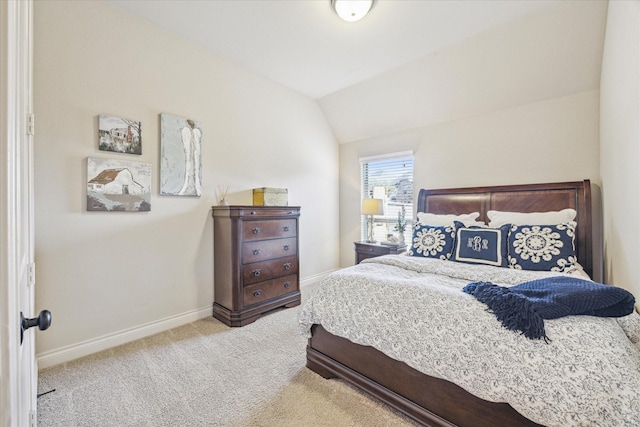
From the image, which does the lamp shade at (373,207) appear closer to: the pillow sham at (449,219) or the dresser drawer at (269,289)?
the pillow sham at (449,219)


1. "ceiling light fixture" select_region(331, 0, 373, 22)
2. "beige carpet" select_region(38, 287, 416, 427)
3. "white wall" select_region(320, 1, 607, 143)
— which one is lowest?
"beige carpet" select_region(38, 287, 416, 427)

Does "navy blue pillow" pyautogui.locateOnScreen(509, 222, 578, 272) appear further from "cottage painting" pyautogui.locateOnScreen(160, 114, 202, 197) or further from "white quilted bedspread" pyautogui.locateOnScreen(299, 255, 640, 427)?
"cottage painting" pyautogui.locateOnScreen(160, 114, 202, 197)

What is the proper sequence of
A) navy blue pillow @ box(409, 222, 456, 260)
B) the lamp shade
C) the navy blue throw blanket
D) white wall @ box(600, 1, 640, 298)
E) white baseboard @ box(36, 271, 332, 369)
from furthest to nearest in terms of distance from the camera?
the lamp shade, navy blue pillow @ box(409, 222, 456, 260), white baseboard @ box(36, 271, 332, 369), white wall @ box(600, 1, 640, 298), the navy blue throw blanket

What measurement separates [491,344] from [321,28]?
2.83 metres

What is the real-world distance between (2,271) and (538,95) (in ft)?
13.1

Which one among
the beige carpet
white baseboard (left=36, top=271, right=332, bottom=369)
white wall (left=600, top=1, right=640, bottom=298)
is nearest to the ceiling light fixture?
white wall (left=600, top=1, right=640, bottom=298)

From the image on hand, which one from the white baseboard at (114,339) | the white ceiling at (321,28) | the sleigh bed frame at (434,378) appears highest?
the white ceiling at (321,28)

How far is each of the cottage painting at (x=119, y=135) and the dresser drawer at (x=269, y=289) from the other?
1.70 meters

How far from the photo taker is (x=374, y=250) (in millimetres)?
3676

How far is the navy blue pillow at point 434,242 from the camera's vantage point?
2.56 m

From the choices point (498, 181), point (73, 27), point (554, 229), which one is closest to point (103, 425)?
point (73, 27)

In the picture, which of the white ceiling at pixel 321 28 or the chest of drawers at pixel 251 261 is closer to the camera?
the white ceiling at pixel 321 28

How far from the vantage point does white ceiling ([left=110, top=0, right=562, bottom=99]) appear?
230cm

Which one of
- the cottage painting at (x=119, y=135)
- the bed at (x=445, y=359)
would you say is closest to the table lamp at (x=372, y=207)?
the bed at (x=445, y=359)
